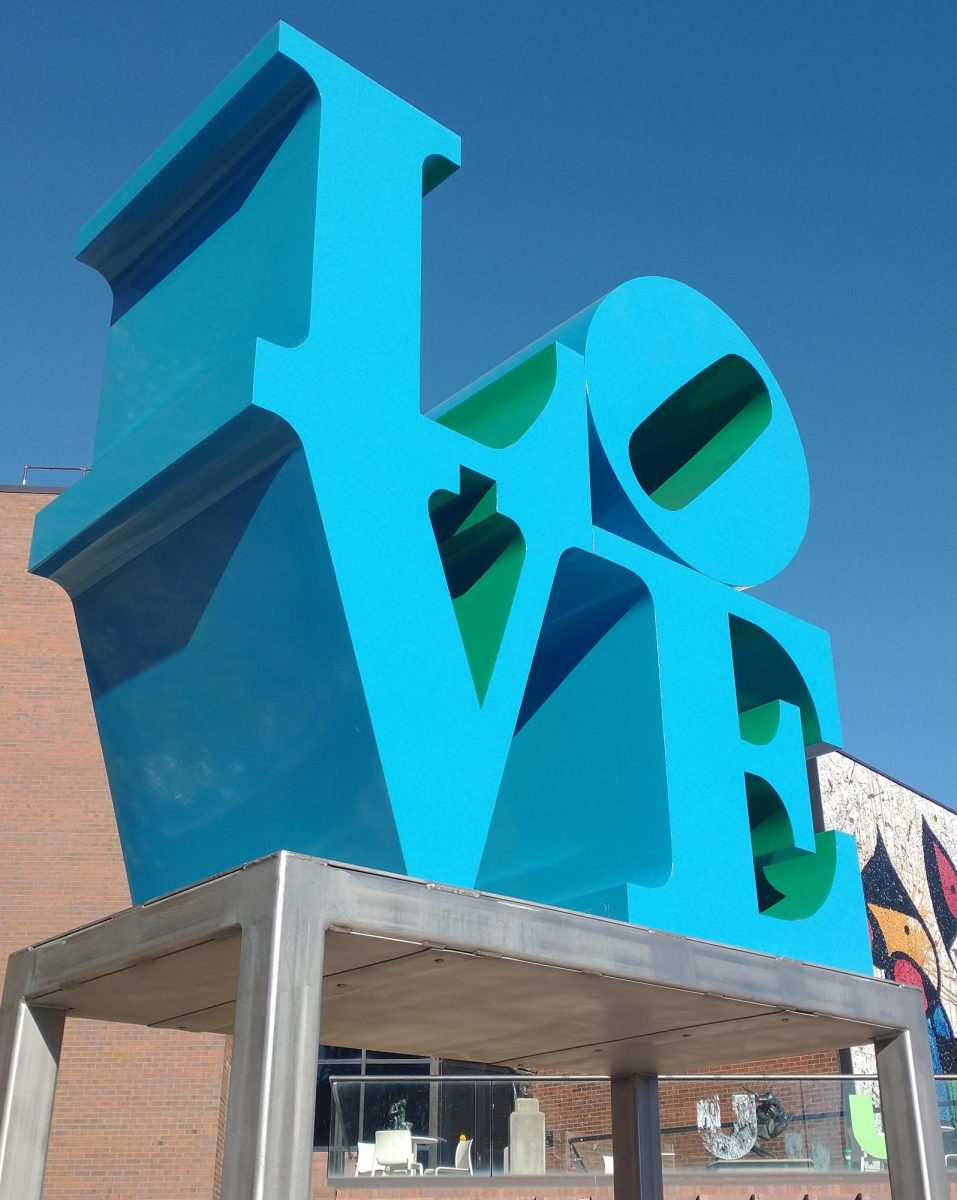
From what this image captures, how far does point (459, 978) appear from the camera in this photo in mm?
7430

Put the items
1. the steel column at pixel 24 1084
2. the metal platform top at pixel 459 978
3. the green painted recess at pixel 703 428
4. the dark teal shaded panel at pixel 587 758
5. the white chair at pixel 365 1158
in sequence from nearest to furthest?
1. the metal platform top at pixel 459 978
2. the steel column at pixel 24 1084
3. the dark teal shaded panel at pixel 587 758
4. the green painted recess at pixel 703 428
5. the white chair at pixel 365 1158

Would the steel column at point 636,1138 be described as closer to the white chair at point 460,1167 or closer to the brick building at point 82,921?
the brick building at point 82,921

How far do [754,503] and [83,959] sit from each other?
5.98 metres

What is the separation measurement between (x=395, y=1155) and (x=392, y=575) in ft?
42.5

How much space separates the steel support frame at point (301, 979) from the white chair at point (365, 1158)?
1098cm

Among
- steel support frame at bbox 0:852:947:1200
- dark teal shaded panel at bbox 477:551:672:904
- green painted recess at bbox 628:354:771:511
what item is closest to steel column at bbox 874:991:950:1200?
steel support frame at bbox 0:852:947:1200

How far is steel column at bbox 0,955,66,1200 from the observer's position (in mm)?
7297

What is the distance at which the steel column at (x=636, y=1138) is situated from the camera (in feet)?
35.4

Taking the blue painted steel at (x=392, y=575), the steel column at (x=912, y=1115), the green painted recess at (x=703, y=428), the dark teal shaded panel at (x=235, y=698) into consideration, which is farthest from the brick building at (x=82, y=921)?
the dark teal shaded panel at (x=235, y=698)

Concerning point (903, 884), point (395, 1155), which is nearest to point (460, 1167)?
point (395, 1155)

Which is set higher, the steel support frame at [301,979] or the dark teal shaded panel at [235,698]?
the dark teal shaded panel at [235,698]

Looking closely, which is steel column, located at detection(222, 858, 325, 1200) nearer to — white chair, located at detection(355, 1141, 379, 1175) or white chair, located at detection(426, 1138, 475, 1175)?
white chair, located at detection(426, 1138, 475, 1175)

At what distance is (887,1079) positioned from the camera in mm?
8812

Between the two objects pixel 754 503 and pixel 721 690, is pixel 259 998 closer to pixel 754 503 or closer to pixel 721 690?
pixel 721 690
